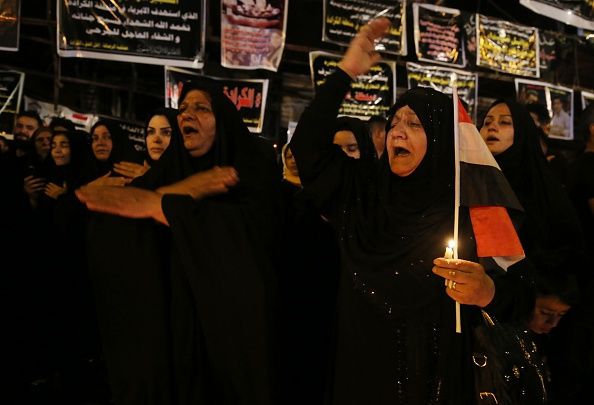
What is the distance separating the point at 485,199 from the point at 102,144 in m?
2.99

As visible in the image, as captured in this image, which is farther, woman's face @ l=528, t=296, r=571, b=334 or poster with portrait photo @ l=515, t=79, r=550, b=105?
poster with portrait photo @ l=515, t=79, r=550, b=105

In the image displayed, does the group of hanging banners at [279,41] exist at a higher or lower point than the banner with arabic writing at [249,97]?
higher

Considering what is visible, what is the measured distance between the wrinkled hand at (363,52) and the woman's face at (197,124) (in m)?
0.65

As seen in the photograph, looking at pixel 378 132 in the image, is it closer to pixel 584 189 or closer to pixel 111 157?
pixel 584 189

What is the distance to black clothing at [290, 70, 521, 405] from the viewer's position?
6.10ft

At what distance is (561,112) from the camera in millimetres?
7801

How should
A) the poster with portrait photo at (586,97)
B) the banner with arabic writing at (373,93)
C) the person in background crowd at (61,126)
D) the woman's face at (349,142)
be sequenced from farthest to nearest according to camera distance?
the poster with portrait photo at (586,97) → the banner with arabic writing at (373,93) → the person in background crowd at (61,126) → the woman's face at (349,142)

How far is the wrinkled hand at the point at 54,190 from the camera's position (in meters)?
3.87

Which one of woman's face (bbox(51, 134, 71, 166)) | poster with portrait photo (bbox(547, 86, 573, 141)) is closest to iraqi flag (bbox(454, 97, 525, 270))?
woman's face (bbox(51, 134, 71, 166))

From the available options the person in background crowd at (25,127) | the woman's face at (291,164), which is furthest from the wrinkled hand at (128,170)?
the person in background crowd at (25,127)

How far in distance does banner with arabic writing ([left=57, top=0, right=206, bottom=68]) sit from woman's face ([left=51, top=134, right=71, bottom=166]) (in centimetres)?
195

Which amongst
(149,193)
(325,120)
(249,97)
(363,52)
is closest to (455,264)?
(325,120)

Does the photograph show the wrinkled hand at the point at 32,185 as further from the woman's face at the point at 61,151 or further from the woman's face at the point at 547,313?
the woman's face at the point at 547,313

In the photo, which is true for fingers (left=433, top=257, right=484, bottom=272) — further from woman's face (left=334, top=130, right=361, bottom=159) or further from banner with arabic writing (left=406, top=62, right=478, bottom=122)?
banner with arabic writing (left=406, top=62, right=478, bottom=122)
